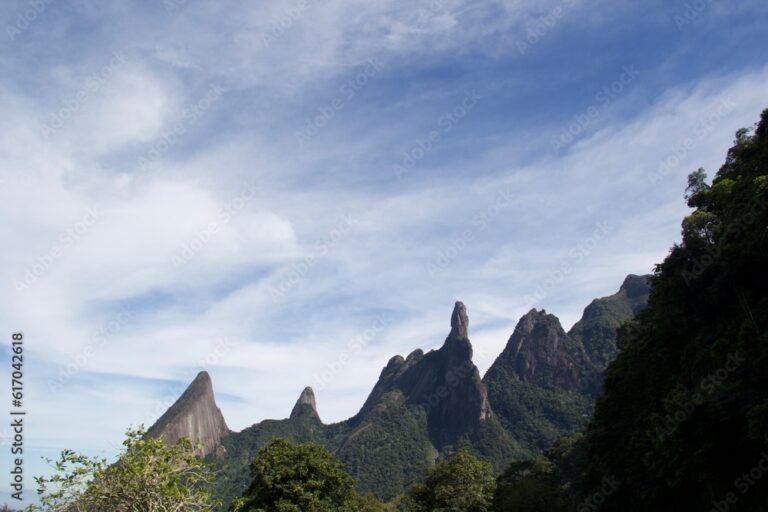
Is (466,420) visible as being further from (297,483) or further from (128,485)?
(128,485)

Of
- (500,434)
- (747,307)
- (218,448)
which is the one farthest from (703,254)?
(218,448)

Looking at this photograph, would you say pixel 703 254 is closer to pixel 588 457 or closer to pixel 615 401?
pixel 615 401

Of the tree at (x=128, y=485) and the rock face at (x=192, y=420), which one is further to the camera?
the rock face at (x=192, y=420)

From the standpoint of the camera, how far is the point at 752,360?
57.5ft

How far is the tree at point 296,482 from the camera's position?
32.1 metres

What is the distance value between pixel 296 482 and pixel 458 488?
45.5 feet

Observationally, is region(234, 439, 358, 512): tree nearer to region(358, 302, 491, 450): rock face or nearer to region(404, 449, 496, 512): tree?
region(404, 449, 496, 512): tree

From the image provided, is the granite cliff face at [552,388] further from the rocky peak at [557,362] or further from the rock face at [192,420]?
the rock face at [192,420]

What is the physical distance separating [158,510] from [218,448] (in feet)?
648

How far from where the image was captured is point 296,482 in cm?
3266

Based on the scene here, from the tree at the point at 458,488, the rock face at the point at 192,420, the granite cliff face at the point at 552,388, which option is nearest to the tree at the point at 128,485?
the tree at the point at 458,488

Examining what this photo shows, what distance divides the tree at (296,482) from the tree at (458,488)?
7993 mm

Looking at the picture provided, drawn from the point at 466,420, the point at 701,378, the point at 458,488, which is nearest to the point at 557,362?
the point at 466,420

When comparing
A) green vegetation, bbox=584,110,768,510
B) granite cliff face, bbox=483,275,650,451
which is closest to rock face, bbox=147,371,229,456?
granite cliff face, bbox=483,275,650,451
